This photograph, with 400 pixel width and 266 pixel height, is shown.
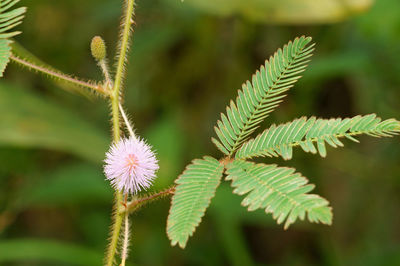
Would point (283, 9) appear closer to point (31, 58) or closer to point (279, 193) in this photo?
point (31, 58)

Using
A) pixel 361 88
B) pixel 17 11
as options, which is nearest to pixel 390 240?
pixel 361 88

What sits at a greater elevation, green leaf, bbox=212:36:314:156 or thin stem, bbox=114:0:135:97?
thin stem, bbox=114:0:135:97

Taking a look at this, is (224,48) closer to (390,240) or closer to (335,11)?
(335,11)

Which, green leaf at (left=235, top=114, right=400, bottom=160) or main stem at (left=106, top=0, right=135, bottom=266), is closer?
green leaf at (left=235, top=114, right=400, bottom=160)

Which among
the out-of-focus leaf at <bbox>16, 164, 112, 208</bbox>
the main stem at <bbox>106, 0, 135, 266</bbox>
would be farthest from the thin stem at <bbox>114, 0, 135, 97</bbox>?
the out-of-focus leaf at <bbox>16, 164, 112, 208</bbox>

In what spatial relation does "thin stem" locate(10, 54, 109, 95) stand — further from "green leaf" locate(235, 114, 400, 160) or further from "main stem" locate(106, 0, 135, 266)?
"green leaf" locate(235, 114, 400, 160)

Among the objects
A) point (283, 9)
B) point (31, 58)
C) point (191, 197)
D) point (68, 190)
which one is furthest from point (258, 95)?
point (68, 190)
